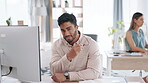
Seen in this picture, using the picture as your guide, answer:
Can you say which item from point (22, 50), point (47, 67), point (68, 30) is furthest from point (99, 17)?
point (22, 50)

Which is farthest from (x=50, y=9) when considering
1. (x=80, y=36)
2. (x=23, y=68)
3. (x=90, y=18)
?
(x=23, y=68)

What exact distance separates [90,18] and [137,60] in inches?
123

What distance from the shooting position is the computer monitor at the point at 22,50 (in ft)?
5.10

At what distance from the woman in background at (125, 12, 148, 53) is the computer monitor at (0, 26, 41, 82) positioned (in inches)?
84.6

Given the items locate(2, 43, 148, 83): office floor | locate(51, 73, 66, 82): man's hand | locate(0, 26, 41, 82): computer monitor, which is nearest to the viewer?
locate(0, 26, 41, 82): computer monitor

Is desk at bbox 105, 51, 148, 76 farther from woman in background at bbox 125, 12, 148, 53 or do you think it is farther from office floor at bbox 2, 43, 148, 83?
office floor at bbox 2, 43, 148, 83

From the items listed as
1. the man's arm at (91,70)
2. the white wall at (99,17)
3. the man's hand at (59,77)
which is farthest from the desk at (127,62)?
the white wall at (99,17)

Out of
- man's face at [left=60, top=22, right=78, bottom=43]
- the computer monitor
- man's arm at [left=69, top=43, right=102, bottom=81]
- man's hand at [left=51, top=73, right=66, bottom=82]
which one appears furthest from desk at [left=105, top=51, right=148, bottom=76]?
the computer monitor

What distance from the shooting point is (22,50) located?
159cm

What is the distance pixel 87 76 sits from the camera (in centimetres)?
191

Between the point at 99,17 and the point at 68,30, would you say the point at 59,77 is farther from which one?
the point at 99,17

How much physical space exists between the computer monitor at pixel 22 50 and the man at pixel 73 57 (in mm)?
293

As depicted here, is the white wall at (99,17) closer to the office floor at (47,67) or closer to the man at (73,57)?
the office floor at (47,67)

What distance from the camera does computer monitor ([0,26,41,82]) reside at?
1555 mm
